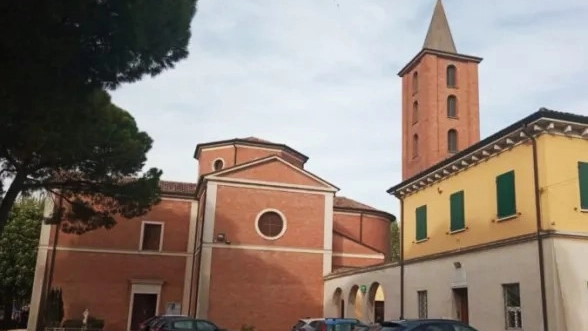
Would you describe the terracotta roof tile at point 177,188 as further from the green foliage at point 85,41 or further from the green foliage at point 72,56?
the green foliage at point 85,41

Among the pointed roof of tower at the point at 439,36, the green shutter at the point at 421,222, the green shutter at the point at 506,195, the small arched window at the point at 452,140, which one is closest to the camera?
the green shutter at the point at 506,195

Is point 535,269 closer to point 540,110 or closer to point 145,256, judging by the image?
→ point 540,110

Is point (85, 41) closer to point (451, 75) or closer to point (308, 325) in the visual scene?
point (308, 325)

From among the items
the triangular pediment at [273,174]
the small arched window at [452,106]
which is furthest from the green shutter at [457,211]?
the small arched window at [452,106]

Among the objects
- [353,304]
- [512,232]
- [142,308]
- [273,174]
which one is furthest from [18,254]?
[512,232]

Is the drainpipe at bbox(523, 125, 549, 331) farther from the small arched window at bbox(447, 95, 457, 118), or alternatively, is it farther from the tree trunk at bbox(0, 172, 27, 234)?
the small arched window at bbox(447, 95, 457, 118)

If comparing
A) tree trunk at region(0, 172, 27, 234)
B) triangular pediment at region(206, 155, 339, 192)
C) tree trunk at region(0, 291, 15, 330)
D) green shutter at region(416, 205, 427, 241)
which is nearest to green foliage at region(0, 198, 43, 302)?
tree trunk at region(0, 291, 15, 330)

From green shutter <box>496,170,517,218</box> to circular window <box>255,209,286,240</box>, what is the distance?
1598cm

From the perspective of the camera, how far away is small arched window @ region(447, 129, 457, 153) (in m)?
32.8

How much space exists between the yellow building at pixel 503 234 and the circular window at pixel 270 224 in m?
8.05

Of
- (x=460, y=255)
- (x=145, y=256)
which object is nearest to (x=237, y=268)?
(x=145, y=256)

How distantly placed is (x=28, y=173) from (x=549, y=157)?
1589 centimetres

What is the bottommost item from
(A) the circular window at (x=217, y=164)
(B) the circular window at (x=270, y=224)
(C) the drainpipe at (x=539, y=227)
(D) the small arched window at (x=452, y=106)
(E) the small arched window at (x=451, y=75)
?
(C) the drainpipe at (x=539, y=227)

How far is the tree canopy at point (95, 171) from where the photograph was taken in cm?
1578
